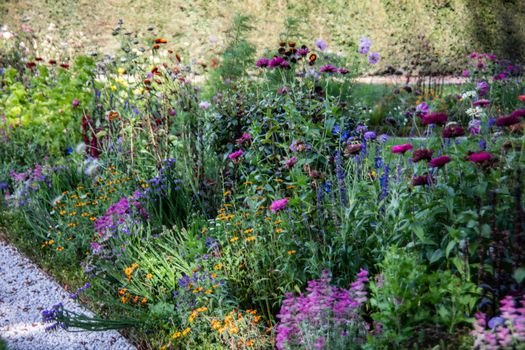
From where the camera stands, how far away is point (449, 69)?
1222 centimetres

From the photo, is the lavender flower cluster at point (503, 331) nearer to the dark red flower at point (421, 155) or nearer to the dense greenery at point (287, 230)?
the dense greenery at point (287, 230)

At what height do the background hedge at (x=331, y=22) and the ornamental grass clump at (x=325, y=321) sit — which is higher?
the ornamental grass clump at (x=325, y=321)

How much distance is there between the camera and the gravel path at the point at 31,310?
335 centimetres

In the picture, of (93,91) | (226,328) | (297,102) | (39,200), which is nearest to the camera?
(226,328)

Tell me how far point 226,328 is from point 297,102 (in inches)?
82.0

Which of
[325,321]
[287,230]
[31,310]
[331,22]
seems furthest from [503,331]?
[331,22]

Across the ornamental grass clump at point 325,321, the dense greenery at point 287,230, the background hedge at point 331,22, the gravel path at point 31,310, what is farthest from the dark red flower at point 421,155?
the background hedge at point 331,22

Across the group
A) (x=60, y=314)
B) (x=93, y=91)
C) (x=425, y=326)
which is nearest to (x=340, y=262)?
(x=425, y=326)

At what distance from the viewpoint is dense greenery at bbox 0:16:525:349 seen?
7.90 feet

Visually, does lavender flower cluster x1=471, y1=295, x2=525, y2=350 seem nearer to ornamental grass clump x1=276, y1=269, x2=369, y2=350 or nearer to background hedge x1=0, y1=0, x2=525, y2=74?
ornamental grass clump x1=276, y1=269, x2=369, y2=350

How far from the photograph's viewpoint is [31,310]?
3.80 meters

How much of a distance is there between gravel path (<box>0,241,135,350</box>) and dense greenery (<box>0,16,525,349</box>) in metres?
0.11

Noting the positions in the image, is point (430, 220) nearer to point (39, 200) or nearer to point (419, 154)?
point (419, 154)

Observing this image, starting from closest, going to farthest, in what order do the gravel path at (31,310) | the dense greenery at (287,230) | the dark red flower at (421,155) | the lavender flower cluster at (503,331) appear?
the lavender flower cluster at (503,331) → the dense greenery at (287,230) → the dark red flower at (421,155) → the gravel path at (31,310)
